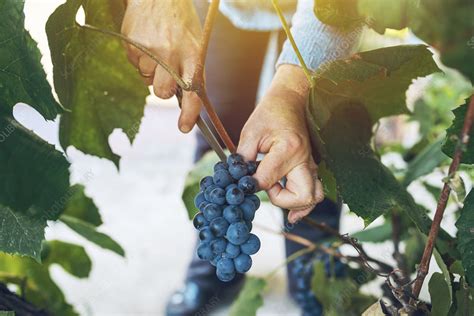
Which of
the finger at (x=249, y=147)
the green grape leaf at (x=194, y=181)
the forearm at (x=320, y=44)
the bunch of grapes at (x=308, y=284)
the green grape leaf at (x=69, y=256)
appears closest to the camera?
the finger at (x=249, y=147)

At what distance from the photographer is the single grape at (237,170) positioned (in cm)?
54

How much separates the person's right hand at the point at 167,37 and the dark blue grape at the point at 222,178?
87mm

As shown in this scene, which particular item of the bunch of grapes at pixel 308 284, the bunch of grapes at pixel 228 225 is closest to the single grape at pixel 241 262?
the bunch of grapes at pixel 228 225

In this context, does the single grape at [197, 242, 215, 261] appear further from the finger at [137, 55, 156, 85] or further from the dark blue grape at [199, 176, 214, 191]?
the finger at [137, 55, 156, 85]

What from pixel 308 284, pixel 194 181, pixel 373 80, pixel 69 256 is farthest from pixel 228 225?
pixel 308 284

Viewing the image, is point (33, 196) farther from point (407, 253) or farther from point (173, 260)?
point (173, 260)

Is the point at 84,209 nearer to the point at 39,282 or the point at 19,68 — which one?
the point at 39,282

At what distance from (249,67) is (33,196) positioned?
3.25 feet

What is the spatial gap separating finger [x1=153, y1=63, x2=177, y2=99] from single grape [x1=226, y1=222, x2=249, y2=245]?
176 mm

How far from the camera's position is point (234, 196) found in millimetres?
511

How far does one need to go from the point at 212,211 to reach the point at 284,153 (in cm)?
Result: 9

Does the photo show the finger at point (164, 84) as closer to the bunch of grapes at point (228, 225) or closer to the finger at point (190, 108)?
the finger at point (190, 108)

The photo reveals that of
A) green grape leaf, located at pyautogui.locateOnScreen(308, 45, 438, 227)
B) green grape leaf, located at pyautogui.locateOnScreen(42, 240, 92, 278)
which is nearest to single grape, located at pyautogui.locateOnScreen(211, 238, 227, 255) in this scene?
green grape leaf, located at pyautogui.locateOnScreen(308, 45, 438, 227)

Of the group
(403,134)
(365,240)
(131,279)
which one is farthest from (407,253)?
(403,134)
